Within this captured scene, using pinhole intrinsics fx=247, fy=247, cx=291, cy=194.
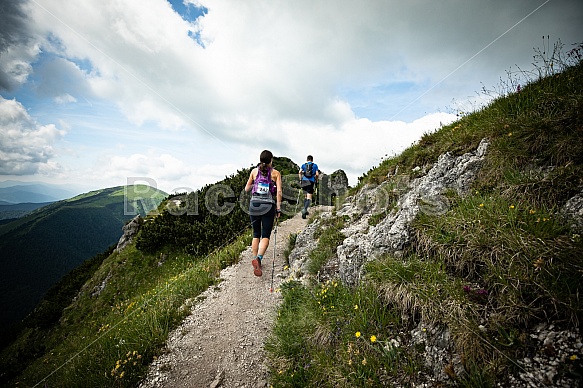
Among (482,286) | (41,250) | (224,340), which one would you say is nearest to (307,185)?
(224,340)

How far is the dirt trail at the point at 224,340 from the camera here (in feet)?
14.2

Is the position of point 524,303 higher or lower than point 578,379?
higher

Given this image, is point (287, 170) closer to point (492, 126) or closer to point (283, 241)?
point (283, 241)

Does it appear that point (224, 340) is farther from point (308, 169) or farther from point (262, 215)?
point (308, 169)

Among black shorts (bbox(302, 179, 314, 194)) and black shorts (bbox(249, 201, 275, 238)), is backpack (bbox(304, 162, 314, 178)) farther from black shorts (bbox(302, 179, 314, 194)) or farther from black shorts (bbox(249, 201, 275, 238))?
black shorts (bbox(249, 201, 275, 238))

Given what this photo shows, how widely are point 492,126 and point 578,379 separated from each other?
16.6 ft

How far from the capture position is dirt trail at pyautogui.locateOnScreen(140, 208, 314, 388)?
433 centimetres

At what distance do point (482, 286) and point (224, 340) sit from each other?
468 centimetres

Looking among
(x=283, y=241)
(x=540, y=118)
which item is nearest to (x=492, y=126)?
(x=540, y=118)

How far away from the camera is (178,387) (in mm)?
4254

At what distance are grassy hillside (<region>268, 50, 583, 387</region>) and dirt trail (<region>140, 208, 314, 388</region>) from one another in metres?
0.55

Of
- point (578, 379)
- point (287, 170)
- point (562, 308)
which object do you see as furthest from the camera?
point (287, 170)

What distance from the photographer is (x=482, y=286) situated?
3.24 m

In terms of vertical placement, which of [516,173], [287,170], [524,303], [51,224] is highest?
[287,170]
